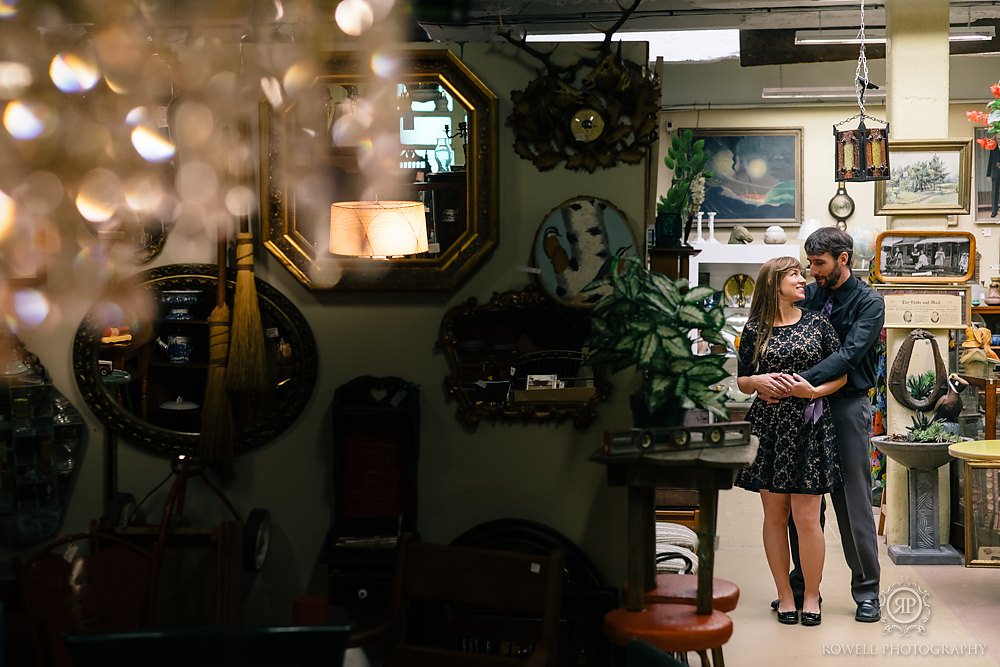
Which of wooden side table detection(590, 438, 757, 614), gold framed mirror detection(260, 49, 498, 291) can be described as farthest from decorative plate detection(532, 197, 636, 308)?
wooden side table detection(590, 438, 757, 614)

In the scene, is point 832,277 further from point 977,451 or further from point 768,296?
point 977,451

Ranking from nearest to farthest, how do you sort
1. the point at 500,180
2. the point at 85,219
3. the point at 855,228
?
the point at 85,219 → the point at 500,180 → the point at 855,228

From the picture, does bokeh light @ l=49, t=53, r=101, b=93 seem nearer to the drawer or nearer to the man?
the drawer

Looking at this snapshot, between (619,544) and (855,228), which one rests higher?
(855,228)

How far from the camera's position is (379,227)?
9.29 ft

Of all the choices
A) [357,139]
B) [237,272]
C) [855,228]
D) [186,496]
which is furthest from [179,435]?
[855,228]

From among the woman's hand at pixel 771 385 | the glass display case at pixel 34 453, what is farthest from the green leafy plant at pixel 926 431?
the glass display case at pixel 34 453

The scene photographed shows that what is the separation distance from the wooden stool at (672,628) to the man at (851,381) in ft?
4.52

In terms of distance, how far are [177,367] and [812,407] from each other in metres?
2.34

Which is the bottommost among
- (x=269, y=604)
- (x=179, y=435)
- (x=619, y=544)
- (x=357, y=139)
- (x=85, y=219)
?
(x=269, y=604)

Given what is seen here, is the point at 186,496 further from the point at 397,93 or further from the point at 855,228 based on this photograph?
the point at 855,228

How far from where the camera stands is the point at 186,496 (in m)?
3.32

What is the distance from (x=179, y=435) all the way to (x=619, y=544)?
1416 mm

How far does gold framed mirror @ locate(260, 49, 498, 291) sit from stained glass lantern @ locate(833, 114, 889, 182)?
7.68 feet
